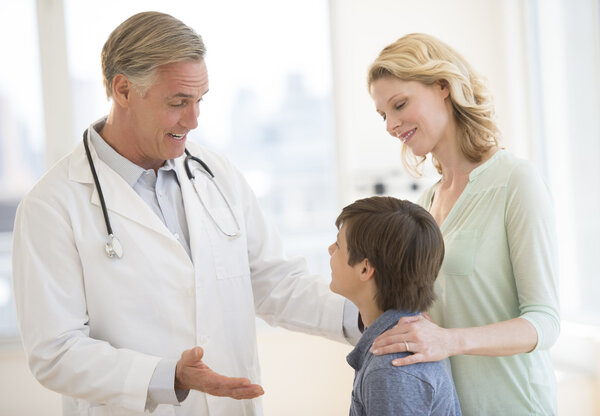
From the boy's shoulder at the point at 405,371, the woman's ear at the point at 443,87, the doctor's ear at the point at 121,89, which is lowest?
the boy's shoulder at the point at 405,371

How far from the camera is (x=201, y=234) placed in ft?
5.55

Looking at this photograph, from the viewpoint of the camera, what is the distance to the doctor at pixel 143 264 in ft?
4.73

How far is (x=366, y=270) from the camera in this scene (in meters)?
1.39

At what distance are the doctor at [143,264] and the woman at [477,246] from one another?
390mm

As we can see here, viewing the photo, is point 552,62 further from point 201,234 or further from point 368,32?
point 201,234

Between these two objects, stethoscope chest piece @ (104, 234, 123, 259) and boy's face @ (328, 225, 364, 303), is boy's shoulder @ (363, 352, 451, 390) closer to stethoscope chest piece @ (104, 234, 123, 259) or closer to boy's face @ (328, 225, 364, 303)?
boy's face @ (328, 225, 364, 303)

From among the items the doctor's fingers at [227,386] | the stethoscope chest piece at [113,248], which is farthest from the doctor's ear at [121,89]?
the doctor's fingers at [227,386]

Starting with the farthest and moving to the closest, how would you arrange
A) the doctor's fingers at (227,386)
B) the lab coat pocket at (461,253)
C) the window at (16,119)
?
the window at (16,119) < the lab coat pocket at (461,253) < the doctor's fingers at (227,386)

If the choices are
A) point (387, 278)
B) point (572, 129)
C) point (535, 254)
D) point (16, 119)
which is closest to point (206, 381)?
point (387, 278)

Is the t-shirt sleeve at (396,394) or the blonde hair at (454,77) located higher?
the blonde hair at (454,77)

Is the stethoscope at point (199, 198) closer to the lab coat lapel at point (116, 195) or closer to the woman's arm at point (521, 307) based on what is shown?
the lab coat lapel at point (116, 195)

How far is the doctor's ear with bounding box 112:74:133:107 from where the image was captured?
5.34 feet

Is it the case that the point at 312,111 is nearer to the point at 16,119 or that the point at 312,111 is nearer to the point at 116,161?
the point at 16,119

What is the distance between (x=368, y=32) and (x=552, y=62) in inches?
39.9
